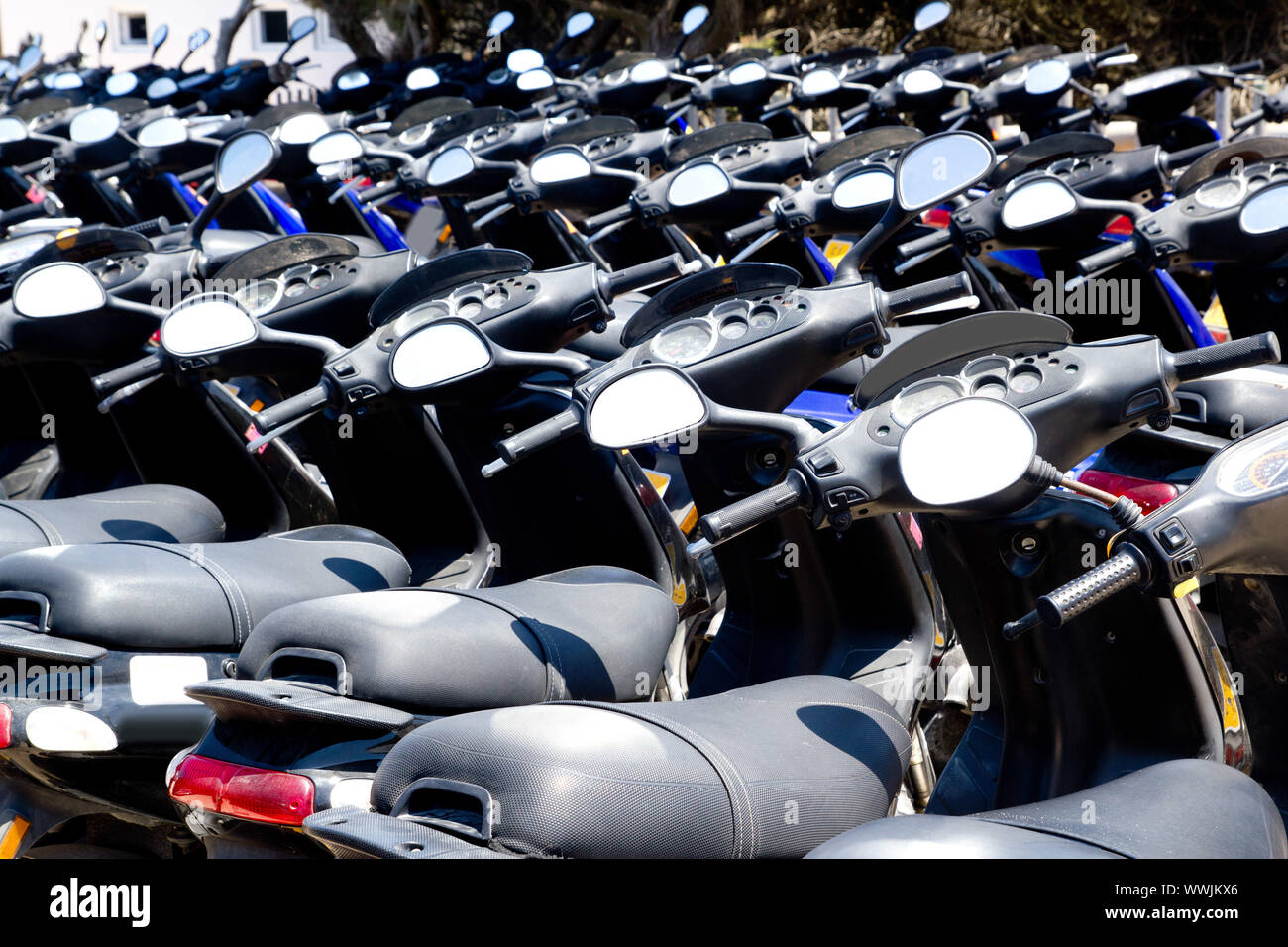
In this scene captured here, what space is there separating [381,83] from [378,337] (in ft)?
24.2

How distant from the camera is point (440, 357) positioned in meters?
2.44

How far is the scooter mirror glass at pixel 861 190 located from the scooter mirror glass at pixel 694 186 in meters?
0.46

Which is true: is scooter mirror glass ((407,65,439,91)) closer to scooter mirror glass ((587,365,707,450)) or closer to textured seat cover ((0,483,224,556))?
textured seat cover ((0,483,224,556))

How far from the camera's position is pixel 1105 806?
4.86 feet

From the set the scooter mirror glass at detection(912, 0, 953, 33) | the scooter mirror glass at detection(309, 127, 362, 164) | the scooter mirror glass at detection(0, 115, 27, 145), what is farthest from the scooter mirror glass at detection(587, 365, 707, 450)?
the scooter mirror glass at detection(912, 0, 953, 33)

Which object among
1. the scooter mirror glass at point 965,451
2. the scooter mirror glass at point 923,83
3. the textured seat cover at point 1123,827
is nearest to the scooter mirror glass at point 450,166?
the scooter mirror glass at point 923,83

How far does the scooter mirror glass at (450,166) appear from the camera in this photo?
15.0 feet

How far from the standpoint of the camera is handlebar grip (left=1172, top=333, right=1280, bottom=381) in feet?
5.52

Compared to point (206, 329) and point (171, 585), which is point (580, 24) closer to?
point (206, 329)

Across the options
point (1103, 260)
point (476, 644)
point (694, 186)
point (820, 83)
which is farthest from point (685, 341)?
point (820, 83)

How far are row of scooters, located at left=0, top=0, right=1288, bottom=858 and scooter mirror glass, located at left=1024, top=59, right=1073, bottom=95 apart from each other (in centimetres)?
143

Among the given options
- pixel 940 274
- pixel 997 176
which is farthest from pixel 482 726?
pixel 940 274

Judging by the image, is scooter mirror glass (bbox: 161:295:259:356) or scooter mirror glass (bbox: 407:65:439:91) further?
scooter mirror glass (bbox: 407:65:439:91)

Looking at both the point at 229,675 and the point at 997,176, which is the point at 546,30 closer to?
the point at 997,176
